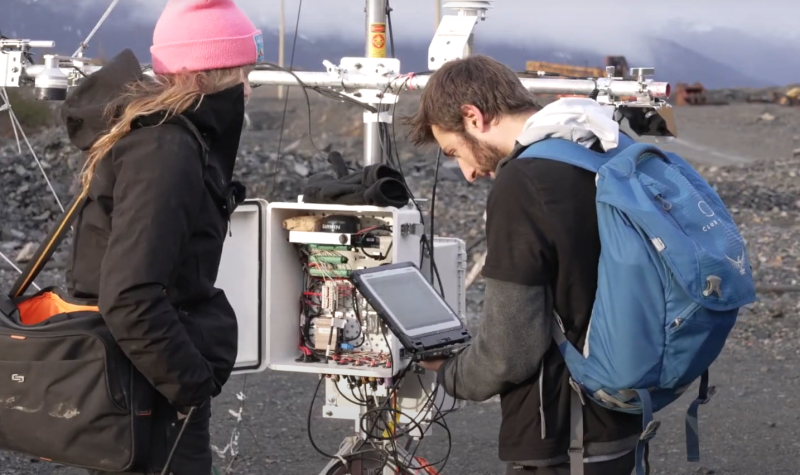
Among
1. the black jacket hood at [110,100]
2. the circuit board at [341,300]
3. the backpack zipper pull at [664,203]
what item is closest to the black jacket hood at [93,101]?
the black jacket hood at [110,100]

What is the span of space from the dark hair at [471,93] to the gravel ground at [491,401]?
10.9ft

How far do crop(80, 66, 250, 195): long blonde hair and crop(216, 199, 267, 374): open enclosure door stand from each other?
1838mm

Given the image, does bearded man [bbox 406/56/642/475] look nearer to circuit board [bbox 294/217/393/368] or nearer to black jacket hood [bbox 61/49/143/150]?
black jacket hood [bbox 61/49/143/150]

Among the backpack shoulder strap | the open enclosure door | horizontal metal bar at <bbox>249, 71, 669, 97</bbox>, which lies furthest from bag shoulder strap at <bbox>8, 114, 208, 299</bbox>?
horizontal metal bar at <bbox>249, 71, 669, 97</bbox>

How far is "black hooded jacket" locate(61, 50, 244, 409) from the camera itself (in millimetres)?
2775

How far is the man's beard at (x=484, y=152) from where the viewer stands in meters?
3.06

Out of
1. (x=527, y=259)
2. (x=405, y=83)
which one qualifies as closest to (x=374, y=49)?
(x=405, y=83)

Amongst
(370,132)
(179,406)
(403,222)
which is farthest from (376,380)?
(179,406)

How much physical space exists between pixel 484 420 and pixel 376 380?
9.12 feet

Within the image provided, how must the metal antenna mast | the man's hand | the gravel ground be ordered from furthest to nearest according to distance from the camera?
the gravel ground < the metal antenna mast < the man's hand

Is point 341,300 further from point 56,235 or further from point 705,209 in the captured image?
point 705,209

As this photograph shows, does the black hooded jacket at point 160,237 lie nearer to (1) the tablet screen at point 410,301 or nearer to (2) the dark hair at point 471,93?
(2) the dark hair at point 471,93

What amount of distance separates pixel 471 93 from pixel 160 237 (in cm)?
93

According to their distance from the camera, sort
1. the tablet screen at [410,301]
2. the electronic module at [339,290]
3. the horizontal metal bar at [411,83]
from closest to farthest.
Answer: the tablet screen at [410,301] → the horizontal metal bar at [411,83] → the electronic module at [339,290]
